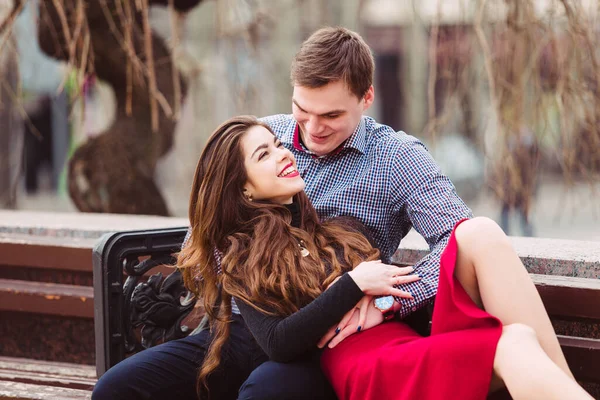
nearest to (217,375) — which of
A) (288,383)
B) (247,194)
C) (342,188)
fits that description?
(288,383)

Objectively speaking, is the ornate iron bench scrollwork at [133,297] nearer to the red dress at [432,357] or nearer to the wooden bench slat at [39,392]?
the wooden bench slat at [39,392]

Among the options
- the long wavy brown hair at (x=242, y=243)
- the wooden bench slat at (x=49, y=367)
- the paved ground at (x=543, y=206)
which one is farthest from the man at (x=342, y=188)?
the paved ground at (x=543, y=206)

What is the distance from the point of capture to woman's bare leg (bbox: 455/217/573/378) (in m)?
2.71

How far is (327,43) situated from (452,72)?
1763 mm

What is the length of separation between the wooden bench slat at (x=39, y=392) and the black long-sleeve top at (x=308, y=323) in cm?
102

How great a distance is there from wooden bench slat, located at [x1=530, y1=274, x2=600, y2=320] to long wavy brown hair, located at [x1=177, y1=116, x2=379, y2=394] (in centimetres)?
62

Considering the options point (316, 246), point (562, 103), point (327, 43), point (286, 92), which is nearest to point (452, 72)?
point (562, 103)

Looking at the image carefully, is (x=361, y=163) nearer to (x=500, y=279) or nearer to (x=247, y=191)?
(x=247, y=191)

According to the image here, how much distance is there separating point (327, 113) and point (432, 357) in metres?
1.00

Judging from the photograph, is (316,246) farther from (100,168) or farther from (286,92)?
(286,92)

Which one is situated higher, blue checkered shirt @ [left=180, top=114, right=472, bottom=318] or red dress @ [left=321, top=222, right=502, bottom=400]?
blue checkered shirt @ [left=180, top=114, right=472, bottom=318]

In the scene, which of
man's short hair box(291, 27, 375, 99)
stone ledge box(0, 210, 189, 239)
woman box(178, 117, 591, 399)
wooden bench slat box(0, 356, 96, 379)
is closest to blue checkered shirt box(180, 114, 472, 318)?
woman box(178, 117, 591, 399)

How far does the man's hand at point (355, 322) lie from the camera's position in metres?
2.93

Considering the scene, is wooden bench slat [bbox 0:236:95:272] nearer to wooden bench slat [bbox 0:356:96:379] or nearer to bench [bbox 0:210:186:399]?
bench [bbox 0:210:186:399]
